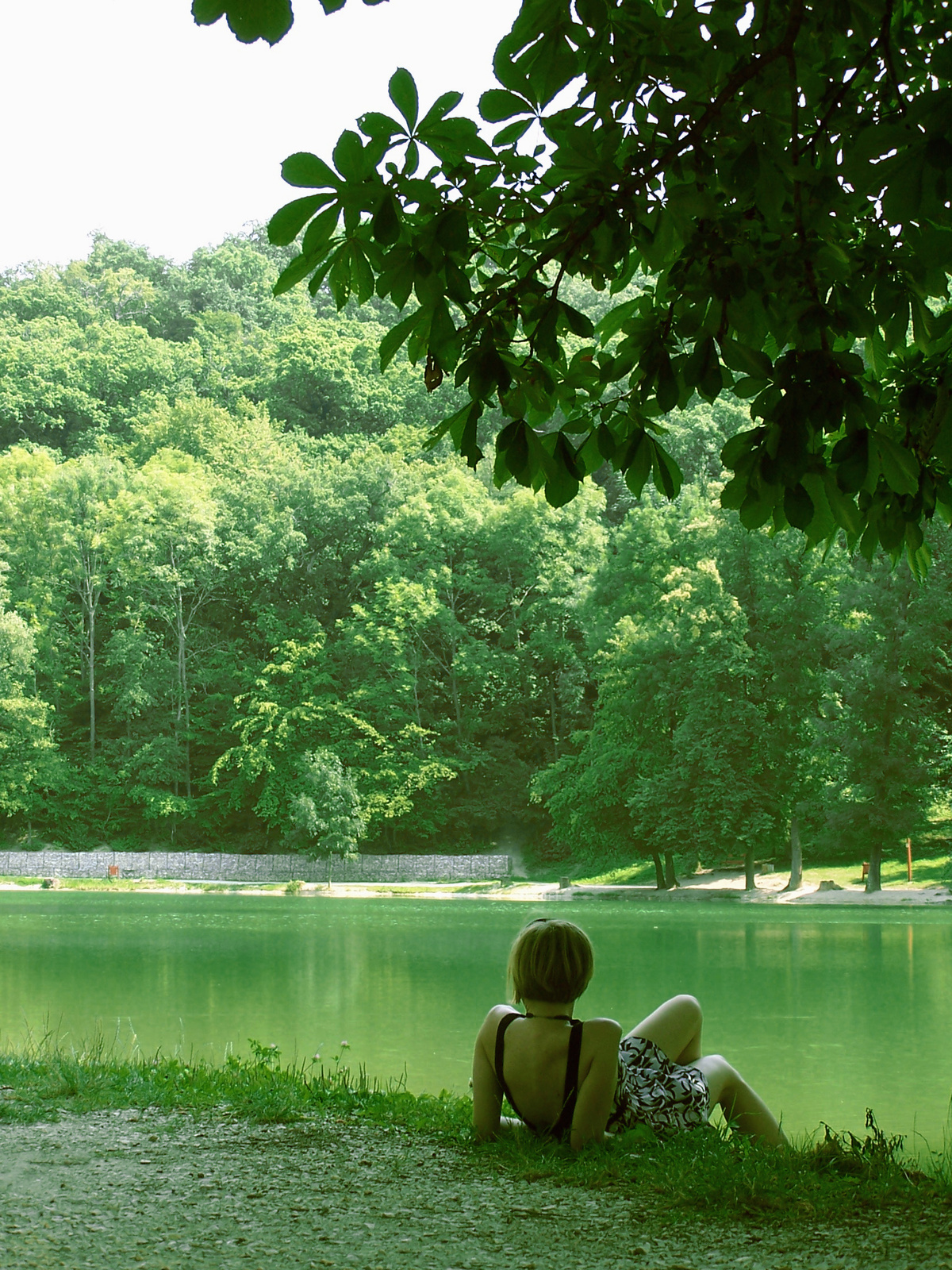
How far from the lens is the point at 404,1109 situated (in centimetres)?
439

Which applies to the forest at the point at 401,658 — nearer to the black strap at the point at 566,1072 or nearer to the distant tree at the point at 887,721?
the distant tree at the point at 887,721

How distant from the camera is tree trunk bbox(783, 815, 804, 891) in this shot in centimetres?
2806

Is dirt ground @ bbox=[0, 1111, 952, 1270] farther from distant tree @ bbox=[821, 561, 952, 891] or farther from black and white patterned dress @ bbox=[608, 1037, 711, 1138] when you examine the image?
distant tree @ bbox=[821, 561, 952, 891]

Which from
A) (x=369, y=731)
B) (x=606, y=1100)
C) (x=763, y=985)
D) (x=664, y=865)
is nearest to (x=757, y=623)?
(x=664, y=865)

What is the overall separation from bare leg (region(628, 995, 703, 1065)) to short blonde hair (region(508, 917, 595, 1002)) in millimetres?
413

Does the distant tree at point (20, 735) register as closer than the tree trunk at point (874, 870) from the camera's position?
No

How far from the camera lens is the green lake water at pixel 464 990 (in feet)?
24.4

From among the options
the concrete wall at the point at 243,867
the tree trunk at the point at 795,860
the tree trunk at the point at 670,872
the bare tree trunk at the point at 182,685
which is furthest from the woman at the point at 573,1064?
the bare tree trunk at the point at 182,685

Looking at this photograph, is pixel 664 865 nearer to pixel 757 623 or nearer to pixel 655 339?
pixel 757 623

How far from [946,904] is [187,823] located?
976 inches

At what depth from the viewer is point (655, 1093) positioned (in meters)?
3.73

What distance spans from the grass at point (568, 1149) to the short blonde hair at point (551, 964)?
1.42ft

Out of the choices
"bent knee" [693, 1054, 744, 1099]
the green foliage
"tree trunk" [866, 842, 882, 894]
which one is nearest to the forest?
"tree trunk" [866, 842, 882, 894]

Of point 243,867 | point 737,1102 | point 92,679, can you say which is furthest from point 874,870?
point 92,679
